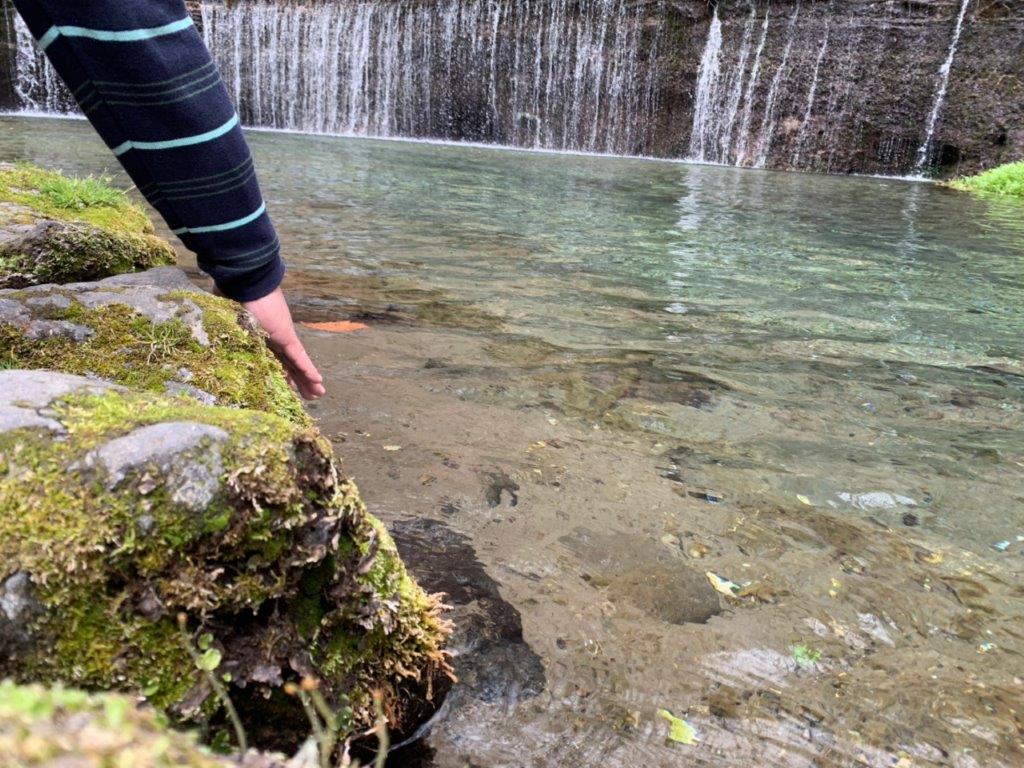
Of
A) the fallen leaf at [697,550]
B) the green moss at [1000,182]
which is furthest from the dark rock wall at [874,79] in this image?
the fallen leaf at [697,550]

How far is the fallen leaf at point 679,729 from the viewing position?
1.73m

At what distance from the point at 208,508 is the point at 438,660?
0.67m

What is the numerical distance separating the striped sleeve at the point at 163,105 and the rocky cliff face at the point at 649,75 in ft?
55.1

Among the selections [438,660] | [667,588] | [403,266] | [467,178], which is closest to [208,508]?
[438,660]

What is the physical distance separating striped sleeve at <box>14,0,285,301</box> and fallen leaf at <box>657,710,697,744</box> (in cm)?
144

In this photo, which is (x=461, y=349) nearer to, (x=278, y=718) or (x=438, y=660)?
(x=438, y=660)

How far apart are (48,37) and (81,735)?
147 centimetres

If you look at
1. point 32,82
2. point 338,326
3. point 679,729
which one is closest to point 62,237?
point 338,326

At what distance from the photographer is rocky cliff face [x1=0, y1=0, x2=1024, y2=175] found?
1551 centimetres

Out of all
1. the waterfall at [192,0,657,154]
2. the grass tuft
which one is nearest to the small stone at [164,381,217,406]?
the grass tuft

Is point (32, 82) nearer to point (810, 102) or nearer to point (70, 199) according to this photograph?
point (810, 102)

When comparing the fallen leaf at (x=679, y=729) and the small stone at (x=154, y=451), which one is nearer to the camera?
the small stone at (x=154, y=451)

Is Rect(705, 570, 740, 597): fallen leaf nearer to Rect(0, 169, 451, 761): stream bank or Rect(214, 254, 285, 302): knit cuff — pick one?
Rect(0, 169, 451, 761): stream bank

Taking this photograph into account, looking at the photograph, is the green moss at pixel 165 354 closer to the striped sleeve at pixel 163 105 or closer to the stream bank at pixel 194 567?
the striped sleeve at pixel 163 105
